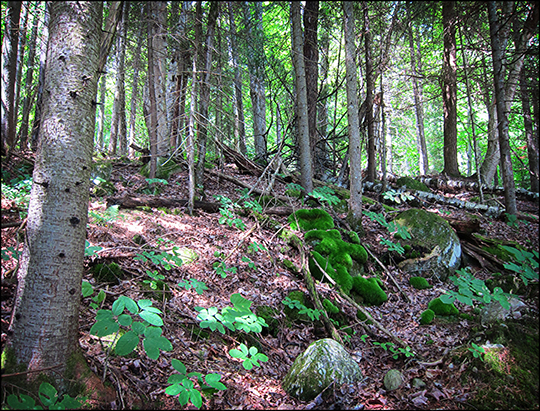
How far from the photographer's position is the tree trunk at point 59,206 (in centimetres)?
190

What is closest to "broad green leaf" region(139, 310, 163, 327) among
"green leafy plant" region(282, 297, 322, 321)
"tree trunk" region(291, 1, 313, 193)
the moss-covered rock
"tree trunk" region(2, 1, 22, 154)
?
"green leafy plant" region(282, 297, 322, 321)

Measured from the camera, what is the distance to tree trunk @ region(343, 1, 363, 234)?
6000mm

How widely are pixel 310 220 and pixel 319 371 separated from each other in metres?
3.71

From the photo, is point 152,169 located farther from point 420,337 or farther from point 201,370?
point 420,337

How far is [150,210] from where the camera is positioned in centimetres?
552

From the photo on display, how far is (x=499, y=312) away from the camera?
341cm

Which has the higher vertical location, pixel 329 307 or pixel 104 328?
pixel 104 328

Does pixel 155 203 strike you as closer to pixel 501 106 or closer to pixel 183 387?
pixel 183 387

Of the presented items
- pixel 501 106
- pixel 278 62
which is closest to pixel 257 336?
pixel 278 62

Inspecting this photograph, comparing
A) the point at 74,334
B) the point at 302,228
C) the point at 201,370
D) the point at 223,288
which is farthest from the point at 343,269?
the point at 74,334

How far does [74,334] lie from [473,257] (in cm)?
727

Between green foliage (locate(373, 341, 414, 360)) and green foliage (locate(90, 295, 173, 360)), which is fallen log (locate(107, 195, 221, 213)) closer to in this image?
green foliage (locate(90, 295, 173, 360))

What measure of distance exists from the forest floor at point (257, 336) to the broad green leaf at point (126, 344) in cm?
45

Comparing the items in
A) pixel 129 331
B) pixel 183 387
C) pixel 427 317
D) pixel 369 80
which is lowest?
pixel 427 317
